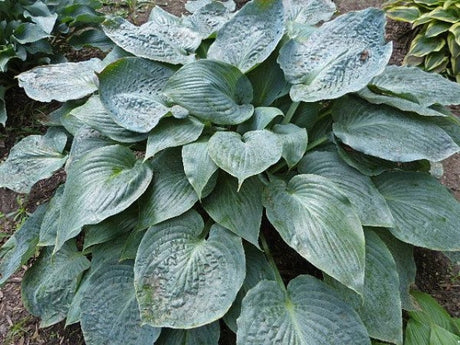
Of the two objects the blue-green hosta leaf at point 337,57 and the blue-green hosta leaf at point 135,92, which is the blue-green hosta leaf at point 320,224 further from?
the blue-green hosta leaf at point 135,92

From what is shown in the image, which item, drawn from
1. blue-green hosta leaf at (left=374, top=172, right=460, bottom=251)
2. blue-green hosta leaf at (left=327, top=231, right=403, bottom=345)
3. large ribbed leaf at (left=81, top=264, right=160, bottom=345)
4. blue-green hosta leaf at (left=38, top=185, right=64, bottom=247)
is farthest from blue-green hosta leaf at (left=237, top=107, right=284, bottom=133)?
blue-green hosta leaf at (left=38, top=185, right=64, bottom=247)

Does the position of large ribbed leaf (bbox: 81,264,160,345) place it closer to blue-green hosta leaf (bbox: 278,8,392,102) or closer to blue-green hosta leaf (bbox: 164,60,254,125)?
blue-green hosta leaf (bbox: 164,60,254,125)

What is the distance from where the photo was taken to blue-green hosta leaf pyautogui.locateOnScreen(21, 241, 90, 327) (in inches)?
85.2

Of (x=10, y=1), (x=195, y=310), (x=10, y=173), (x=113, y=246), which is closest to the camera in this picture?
(x=195, y=310)

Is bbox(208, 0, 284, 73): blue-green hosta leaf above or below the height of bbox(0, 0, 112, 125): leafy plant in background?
above

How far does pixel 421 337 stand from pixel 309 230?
0.71m

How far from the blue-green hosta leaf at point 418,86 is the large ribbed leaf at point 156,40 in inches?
36.6

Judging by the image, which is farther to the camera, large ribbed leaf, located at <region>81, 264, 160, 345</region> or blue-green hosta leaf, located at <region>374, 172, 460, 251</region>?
blue-green hosta leaf, located at <region>374, 172, 460, 251</region>

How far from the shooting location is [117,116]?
2076 mm

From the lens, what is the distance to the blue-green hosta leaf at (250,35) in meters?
2.24

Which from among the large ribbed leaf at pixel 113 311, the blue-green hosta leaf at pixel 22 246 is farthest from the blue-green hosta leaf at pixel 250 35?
the blue-green hosta leaf at pixel 22 246

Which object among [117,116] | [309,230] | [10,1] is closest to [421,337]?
[309,230]

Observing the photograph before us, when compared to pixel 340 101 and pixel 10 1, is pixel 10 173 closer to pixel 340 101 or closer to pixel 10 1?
pixel 10 1

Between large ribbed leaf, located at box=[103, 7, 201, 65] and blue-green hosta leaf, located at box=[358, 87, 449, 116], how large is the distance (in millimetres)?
858
